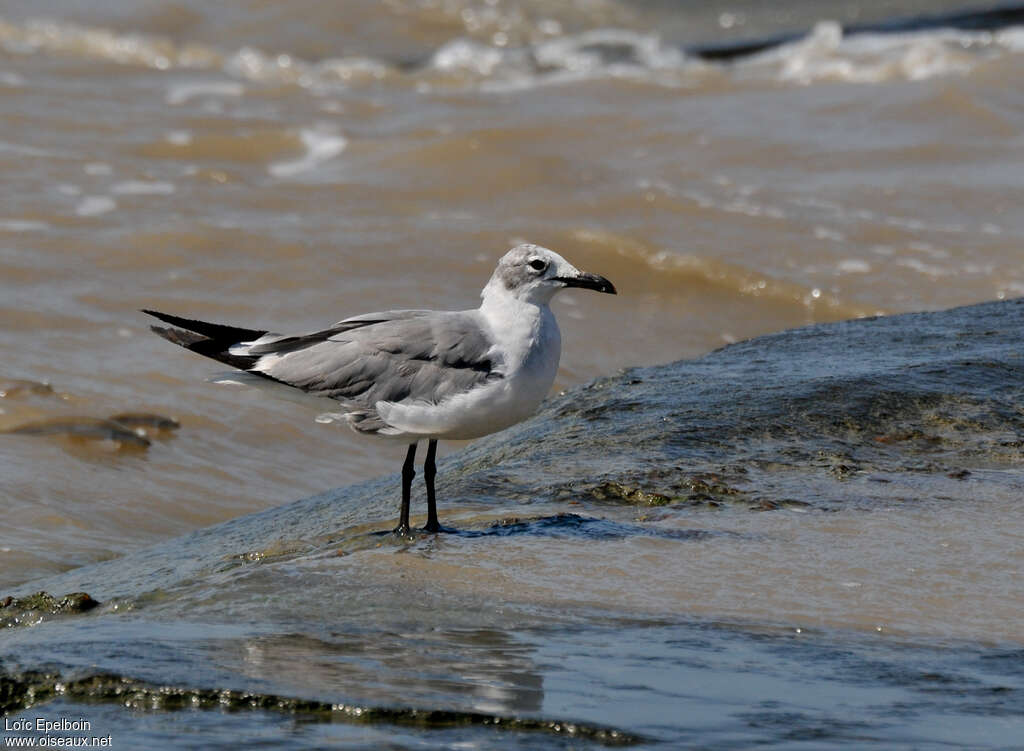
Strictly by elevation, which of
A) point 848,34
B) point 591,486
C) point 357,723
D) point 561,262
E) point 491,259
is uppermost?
point 848,34

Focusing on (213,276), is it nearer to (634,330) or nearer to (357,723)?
(634,330)

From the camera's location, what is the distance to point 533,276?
5113 millimetres

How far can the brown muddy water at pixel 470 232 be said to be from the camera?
4.58 m

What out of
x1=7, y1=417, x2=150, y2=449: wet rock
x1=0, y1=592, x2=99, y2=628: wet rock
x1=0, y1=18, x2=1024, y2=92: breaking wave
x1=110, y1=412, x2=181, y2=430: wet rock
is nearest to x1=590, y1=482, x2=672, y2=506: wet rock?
x1=0, y1=592, x2=99, y2=628: wet rock

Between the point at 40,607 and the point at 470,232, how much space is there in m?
7.58

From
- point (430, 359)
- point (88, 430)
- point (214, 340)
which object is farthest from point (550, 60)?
point (430, 359)

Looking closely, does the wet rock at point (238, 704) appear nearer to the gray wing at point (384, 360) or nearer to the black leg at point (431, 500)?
the black leg at point (431, 500)

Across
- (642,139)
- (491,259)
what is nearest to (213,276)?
(491,259)

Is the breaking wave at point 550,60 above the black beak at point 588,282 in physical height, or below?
above

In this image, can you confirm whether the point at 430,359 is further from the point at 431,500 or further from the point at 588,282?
the point at 588,282

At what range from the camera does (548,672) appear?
3.54 metres

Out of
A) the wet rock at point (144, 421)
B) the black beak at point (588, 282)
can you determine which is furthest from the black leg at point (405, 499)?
A: the wet rock at point (144, 421)

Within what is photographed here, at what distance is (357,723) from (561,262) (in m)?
2.30

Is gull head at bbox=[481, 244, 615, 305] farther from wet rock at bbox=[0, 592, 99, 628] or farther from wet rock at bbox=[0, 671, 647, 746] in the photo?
wet rock at bbox=[0, 671, 647, 746]
